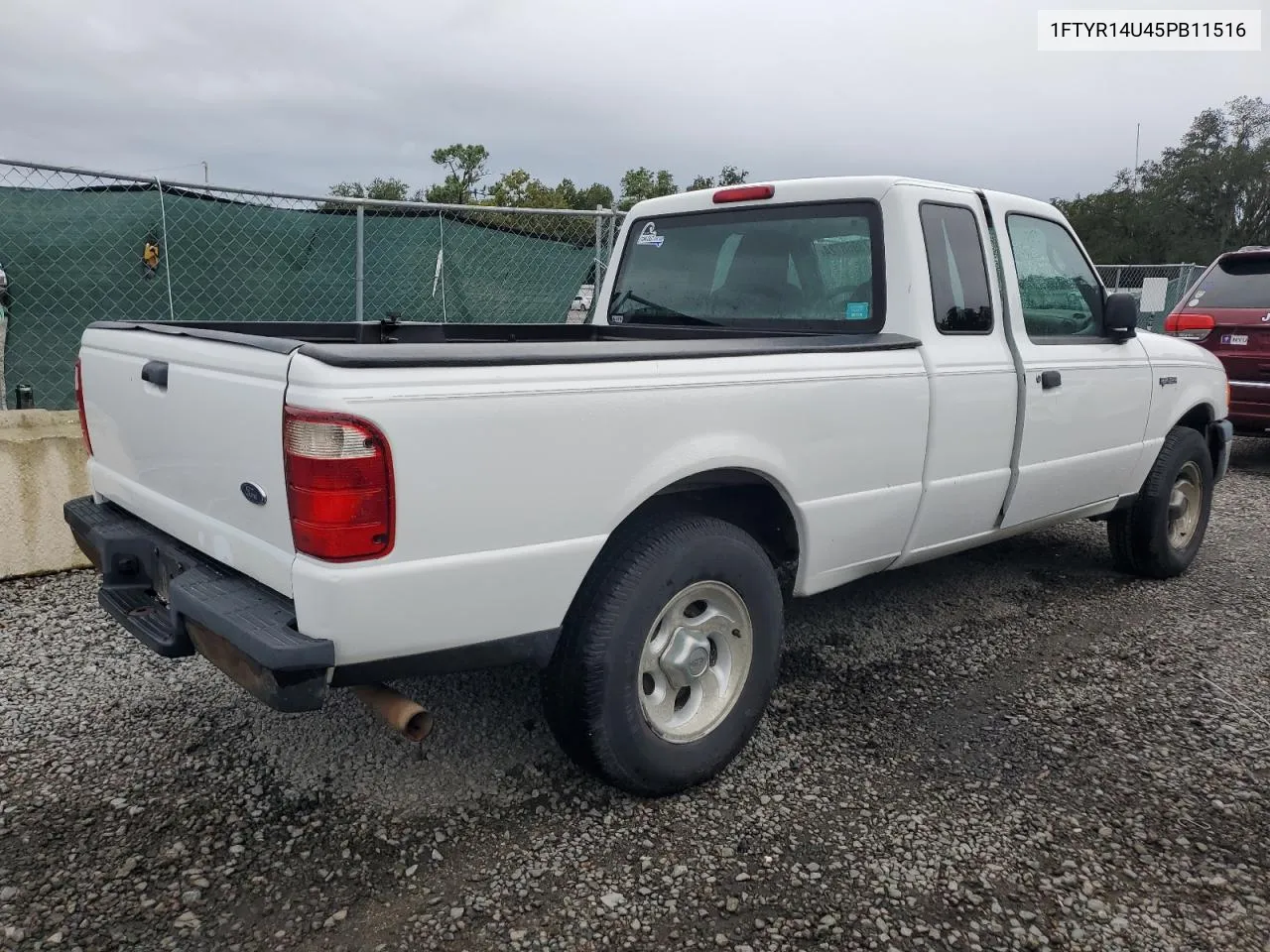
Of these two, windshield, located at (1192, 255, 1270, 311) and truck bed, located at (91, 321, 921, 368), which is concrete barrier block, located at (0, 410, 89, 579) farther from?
windshield, located at (1192, 255, 1270, 311)

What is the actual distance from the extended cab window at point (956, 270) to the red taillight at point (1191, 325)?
551 centimetres

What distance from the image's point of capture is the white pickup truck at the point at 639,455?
220cm

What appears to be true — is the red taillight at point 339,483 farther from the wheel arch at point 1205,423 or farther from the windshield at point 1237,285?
the windshield at point 1237,285

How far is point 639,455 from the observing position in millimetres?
2582

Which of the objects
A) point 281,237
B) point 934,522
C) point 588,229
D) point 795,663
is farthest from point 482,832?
point 588,229

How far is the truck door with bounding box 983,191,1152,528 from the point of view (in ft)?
13.0

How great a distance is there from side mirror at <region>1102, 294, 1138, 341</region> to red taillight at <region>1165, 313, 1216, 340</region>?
4557 millimetres

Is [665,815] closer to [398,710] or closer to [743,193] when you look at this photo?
[398,710]

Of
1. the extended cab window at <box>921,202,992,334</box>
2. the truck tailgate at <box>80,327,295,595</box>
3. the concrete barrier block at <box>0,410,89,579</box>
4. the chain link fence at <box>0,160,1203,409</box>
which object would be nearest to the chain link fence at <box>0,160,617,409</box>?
the chain link fence at <box>0,160,1203,409</box>

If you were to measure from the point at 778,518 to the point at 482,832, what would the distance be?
1.36 meters

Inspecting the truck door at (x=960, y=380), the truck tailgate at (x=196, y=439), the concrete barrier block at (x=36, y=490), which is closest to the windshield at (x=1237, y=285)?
the truck door at (x=960, y=380)

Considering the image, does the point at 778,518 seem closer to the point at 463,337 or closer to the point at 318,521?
the point at 318,521

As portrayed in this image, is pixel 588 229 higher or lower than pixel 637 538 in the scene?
higher

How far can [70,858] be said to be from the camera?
252cm
